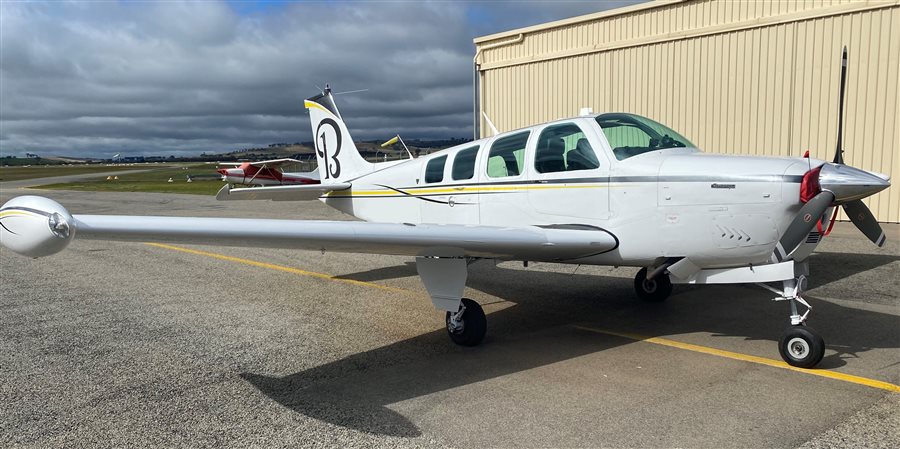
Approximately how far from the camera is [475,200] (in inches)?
251

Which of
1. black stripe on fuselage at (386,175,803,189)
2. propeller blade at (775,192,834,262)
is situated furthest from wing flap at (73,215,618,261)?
propeller blade at (775,192,834,262)

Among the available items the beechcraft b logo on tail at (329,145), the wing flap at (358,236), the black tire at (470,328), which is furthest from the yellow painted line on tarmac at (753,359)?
the beechcraft b logo on tail at (329,145)

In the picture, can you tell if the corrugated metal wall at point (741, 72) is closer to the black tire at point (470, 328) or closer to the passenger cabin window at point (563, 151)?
the passenger cabin window at point (563, 151)

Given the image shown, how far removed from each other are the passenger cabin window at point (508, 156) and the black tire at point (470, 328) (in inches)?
57.5

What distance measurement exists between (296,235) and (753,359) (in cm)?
383

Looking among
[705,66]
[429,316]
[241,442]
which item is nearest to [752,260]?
[429,316]

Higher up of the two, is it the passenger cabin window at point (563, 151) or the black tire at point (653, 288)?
the passenger cabin window at point (563, 151)

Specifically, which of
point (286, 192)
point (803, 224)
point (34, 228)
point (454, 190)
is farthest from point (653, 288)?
point (34, 228)

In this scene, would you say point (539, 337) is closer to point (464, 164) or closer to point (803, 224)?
point (464, 164)

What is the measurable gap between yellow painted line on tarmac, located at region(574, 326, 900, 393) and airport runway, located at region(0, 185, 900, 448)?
0.03 meters

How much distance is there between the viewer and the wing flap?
152 inches

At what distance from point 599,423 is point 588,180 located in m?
2.34

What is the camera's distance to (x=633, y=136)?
18.0ft

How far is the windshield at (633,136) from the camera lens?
5.32 meters
